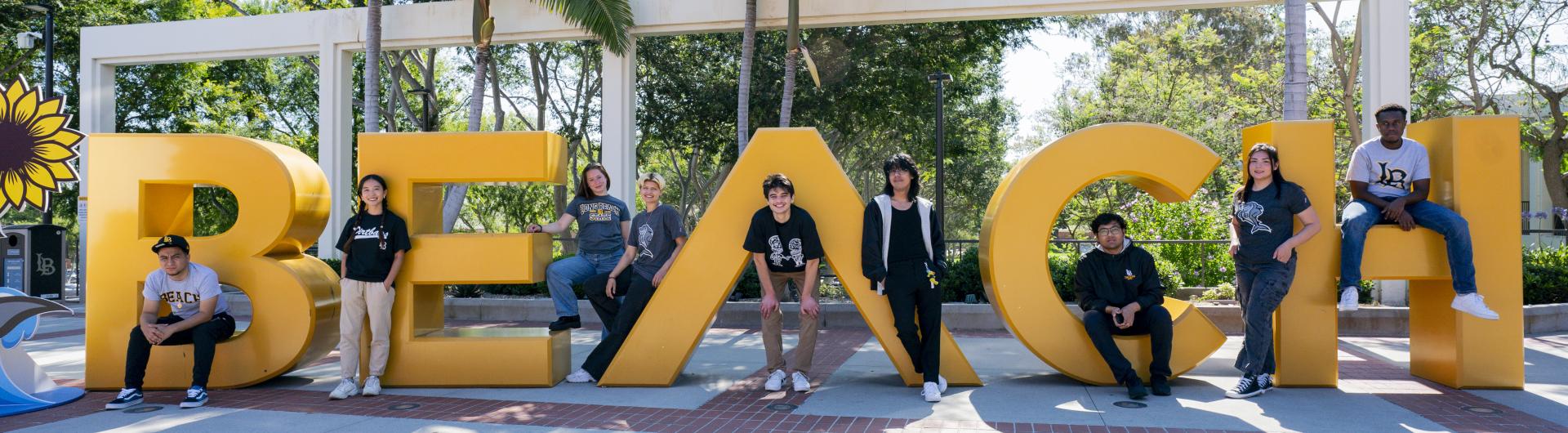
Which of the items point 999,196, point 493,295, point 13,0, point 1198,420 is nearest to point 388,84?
point 13,0

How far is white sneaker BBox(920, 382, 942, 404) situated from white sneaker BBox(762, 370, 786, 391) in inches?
38.8

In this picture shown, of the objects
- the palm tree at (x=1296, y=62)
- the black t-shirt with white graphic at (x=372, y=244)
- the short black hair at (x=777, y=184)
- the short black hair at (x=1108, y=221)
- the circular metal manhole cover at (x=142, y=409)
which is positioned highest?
the palm tree at (x=1296, y=62)

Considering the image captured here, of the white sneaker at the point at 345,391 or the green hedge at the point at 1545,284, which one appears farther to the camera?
the green hedge at the point at 1545,284

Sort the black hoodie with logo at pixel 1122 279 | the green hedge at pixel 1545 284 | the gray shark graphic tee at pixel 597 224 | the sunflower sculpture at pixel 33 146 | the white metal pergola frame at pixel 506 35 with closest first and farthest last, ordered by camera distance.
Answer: the black hoodie with logo at pixel 1122 279 → the sunflower sculpture at pixel 33 146 → the gray shark graphic tee at pixel 597 224 → the green hedge at pixel 1545 284 → the white metal pergola frame at pixel 506 35

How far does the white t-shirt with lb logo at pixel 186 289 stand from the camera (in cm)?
600

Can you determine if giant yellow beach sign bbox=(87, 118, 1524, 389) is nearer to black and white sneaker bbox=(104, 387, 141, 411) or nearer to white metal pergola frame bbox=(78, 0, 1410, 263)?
black and white sneaker bbox=(104, 387, 141, 411)

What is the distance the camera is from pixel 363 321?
6.24 m

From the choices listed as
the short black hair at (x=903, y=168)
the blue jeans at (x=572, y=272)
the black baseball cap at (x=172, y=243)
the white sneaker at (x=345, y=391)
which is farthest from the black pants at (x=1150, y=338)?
the black baseball cap at (x=172, y=243)

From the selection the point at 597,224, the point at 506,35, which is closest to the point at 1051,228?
the point at 597,224

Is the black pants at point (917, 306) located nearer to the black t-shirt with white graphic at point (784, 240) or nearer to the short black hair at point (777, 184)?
the black t-shirt with white graphic at point (784, 240)

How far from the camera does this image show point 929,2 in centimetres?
1155

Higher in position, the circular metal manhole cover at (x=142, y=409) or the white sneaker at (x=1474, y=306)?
the white sneaker at (x=1474, y=306)

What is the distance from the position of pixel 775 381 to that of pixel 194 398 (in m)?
3.71

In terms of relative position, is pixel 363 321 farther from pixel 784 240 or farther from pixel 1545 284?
pixel 1545 284
